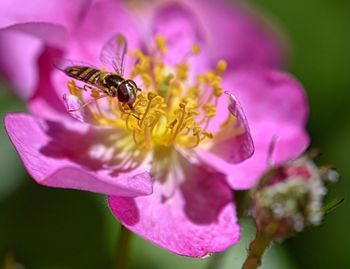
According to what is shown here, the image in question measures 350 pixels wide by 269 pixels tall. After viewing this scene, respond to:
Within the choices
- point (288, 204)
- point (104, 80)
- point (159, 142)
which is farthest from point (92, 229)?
point (288, 204)

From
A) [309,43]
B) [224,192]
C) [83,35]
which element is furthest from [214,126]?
[309,43]

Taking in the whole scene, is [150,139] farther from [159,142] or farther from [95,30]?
[95,30]

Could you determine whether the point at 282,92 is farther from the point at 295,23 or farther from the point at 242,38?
the point at 295,23

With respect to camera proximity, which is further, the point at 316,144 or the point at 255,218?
the point at 316,144

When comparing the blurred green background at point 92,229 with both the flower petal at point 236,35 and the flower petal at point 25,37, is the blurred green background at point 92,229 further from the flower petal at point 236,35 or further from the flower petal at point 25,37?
the flower petal at point 236,35

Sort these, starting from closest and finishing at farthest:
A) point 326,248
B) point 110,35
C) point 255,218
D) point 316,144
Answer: point 255,218 < point 110,35 < point 326,248 < point 316,144

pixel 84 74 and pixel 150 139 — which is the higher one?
pixel 84 74
